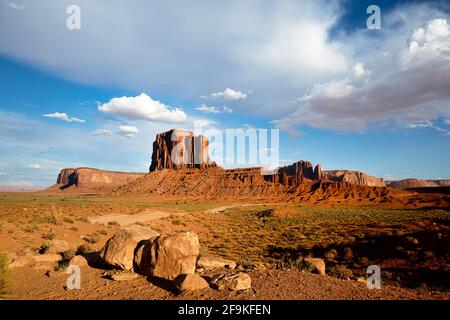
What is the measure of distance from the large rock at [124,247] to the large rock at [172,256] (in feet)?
2.89

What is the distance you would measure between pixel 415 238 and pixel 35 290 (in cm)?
1974

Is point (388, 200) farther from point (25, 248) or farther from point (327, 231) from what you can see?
point (25, 248)

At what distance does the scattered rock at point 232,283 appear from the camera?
7.11m

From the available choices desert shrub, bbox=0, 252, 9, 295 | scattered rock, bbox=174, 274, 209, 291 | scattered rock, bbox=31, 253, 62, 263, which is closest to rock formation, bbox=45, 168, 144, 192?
scattered rock, bbox=31, 253, 62, 263

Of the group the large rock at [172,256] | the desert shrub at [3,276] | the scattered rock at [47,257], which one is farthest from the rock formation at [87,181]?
the large rock at [172,256]

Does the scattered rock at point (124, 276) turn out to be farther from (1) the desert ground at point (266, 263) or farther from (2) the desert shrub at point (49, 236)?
(2) the desert shrub at point (49, 236)

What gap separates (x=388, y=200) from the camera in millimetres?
72688

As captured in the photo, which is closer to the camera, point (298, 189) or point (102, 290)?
point (102, 290)

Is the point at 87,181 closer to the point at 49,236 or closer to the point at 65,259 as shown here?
the point at 49,236

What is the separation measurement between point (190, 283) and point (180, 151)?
146398 mm

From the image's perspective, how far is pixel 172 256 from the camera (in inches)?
323

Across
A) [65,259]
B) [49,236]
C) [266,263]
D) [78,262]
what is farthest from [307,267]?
[49,236]

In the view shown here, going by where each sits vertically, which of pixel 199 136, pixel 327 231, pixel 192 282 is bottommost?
pixel 327 231
